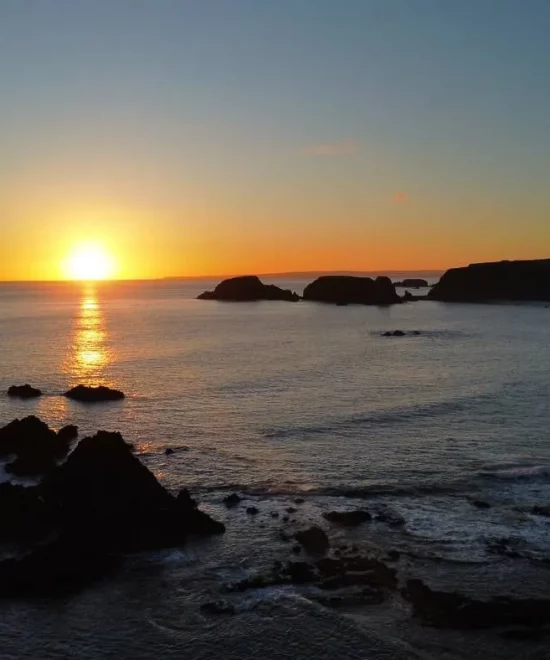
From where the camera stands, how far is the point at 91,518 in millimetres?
24219

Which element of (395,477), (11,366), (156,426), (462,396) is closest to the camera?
(395,477)

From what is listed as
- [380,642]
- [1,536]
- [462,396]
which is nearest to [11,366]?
[462,396]

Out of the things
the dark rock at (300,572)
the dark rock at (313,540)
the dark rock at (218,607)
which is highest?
the dark rock at (313,540)

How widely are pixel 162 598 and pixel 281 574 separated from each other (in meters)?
3.73

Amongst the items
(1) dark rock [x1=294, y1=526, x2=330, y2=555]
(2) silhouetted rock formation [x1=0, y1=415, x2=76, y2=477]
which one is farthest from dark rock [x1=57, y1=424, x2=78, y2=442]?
(1) dark rock [x1=294, y1=526, x2=330, y2=555]

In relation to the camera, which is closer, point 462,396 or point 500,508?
point 500,508

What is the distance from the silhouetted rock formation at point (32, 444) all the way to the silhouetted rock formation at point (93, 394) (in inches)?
593

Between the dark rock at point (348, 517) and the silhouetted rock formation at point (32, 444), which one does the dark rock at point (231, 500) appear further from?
the silhouetted rock formation at point (32, 444)

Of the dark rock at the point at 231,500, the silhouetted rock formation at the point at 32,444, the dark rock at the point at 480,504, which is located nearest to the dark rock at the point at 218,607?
the dark rock at the point at 231,500

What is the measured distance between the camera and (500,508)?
89.5ft

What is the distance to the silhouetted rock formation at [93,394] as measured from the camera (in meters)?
52.5

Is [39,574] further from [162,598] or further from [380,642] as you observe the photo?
[380,642]

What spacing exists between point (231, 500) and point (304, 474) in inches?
201

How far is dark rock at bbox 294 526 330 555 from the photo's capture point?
911 inches
